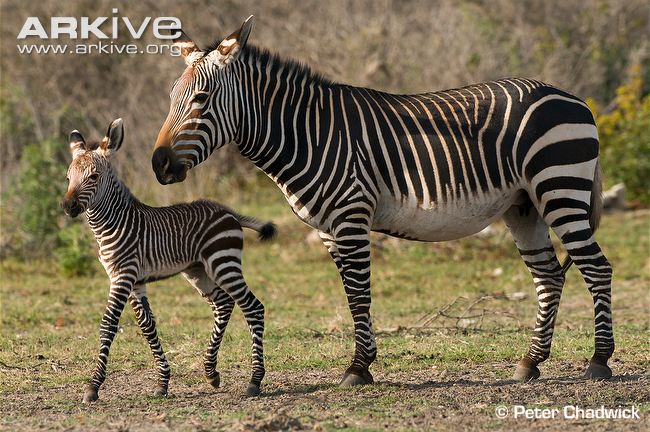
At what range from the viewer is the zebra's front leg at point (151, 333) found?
24.7 feet

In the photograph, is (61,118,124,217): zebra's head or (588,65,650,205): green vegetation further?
(588,65,650,205): green vegetation

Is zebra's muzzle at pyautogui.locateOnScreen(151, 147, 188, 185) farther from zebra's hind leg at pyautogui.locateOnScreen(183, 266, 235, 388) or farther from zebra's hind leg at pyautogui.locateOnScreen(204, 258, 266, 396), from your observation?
zebra's hind leg at pyautogui.locateOnScreen(183, 266, 235, 388)

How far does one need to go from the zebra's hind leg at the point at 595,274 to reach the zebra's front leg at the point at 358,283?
60.5 inches

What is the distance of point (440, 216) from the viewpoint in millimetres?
7684

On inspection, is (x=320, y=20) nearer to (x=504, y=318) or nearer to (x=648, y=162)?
(x=648, y=162)

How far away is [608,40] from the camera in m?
23.3

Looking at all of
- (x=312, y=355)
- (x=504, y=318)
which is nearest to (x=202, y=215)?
(x=312, y=355)

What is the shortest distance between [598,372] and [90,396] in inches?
152

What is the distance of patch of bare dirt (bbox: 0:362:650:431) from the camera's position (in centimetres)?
625

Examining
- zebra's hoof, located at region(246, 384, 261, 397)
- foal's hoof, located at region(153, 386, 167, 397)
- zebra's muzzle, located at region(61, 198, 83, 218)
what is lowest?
foal's hoof, located at region(153, 386, 167, 397)

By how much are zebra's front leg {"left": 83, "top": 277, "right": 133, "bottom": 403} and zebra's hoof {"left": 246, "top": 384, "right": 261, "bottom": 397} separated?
106 centimetres

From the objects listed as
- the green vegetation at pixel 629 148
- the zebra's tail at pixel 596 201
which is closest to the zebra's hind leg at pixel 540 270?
the zebra's tail at pixel 596 201

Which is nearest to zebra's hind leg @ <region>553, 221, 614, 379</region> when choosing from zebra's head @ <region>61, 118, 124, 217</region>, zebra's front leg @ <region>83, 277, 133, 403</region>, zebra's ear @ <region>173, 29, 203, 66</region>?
zebra's ear @ <region>173, 29, 203, 66</region>

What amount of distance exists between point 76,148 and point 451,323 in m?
4.97
